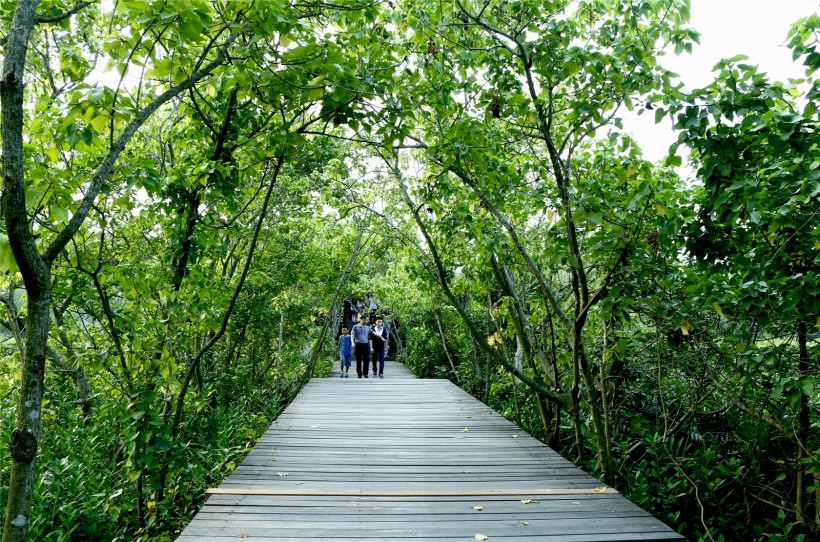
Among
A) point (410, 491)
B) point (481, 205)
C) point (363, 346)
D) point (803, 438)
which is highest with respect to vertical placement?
point (481, 205)

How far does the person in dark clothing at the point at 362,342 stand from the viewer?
11.8 meters

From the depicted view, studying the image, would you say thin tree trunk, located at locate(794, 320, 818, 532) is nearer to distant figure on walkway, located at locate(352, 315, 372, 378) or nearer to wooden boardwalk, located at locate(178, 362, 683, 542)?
wooden boardwalk, located at locate(178, 362, 683, 542)

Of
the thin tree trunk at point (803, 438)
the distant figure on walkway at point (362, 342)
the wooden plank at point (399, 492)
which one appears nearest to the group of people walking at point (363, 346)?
the distant figure on walkway at point (362, 342)

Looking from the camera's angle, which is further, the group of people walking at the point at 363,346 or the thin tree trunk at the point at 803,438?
the group of people walking at the point at 363,346

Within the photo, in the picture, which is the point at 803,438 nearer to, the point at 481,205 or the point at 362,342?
the point at 481,205

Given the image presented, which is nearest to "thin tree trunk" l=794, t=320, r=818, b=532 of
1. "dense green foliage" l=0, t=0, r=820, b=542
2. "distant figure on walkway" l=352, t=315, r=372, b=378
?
"dense green foliage" l=0, t=0, r=820, b=542

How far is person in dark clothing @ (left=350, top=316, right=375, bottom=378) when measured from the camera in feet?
38.8

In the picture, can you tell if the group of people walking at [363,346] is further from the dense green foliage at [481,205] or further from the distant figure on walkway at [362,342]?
the dense green foliage at [481,205]

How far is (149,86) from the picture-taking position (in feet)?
14.8

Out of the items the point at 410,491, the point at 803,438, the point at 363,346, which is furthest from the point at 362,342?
the point at 803,438

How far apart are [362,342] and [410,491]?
26.5 ft

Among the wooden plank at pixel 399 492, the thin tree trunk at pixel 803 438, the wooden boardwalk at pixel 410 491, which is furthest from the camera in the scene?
the wooden plank at pixel 399 492

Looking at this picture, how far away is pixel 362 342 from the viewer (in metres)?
12.1

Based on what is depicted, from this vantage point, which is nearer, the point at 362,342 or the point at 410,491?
the point at 410,491
